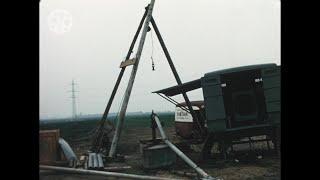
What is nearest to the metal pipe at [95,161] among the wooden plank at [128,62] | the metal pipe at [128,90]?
the metal pipe at [128,90]

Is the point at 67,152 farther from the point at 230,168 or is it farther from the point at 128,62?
the point at 230,168

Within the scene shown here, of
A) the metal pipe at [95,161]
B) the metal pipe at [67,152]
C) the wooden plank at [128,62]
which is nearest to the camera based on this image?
the metal pipe at [95,161]

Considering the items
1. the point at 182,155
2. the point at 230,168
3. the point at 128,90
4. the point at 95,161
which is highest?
the point at 128,90

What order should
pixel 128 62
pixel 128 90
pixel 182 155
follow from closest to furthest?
1. pixel 182 155
2. pixel 128 90
3. pixel 128 62

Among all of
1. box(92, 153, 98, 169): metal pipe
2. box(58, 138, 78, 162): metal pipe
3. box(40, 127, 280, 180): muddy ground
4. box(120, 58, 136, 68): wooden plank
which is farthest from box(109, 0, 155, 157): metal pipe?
box(58, 138, 78, 162): metal pipe

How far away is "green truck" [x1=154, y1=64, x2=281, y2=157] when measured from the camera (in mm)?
12438

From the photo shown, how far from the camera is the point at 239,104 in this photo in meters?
13.6

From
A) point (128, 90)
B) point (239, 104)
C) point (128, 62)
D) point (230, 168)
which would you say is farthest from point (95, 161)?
point (239, 104)

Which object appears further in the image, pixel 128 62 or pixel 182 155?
pixel 128 62

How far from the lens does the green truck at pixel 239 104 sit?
12438 mm

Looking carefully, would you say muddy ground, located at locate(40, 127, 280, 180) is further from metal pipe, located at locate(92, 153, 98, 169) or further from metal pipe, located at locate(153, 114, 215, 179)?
metal pipe, located at locate(92, 153, 98, 169)

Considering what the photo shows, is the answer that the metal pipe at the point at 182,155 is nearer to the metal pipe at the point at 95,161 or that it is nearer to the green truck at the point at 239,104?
the green truck at the point at 239,104

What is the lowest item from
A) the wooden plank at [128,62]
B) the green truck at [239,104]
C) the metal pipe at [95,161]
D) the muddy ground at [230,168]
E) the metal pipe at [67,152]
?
the muddy ground at [230,168]
